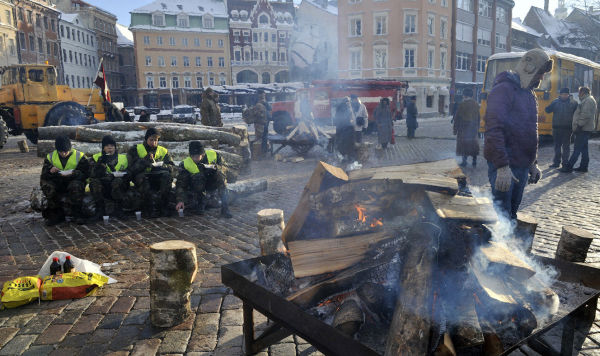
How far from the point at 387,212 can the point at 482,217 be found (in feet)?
2.00

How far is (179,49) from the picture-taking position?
53906 millimetres

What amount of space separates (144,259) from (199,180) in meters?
2.24

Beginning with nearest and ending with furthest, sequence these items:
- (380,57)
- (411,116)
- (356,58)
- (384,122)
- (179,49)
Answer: (384,122) < (411,116) < (380,57) < (356,58) < (179,49)

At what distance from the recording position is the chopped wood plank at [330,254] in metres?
2.40

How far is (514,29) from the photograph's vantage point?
48.5 meters

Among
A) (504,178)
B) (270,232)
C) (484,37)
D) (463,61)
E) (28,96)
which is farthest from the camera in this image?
(484,37)

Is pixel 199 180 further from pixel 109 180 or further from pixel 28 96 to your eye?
pixel 28 96

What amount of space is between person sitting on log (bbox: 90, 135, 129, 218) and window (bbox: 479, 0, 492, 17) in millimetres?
45570

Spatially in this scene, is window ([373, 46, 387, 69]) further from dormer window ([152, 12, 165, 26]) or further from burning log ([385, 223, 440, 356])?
burning log ([385, 223, 440, 356])

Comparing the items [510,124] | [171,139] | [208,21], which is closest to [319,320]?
[510,124]

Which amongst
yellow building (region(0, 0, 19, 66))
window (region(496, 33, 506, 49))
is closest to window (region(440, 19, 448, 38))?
window (region(496, 33, 506, 49))

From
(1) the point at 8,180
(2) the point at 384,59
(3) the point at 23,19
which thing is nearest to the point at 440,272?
(1) the point at 8,180

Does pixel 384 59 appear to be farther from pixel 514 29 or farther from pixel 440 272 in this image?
pixel 440 272

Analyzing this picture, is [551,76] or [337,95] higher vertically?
[551,76]
